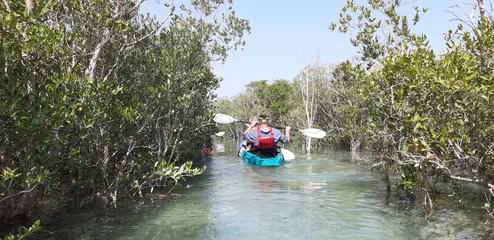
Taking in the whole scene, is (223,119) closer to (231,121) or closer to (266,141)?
(231,121)

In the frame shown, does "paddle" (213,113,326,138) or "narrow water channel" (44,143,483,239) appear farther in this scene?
"paddle" (213,113,326,138)

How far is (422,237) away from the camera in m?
6.12

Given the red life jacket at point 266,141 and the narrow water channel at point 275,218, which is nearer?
the narrow water channel at point 275,218

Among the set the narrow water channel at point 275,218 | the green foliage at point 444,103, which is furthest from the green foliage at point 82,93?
the green foliage at point 444,103

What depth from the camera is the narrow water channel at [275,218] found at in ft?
20.9

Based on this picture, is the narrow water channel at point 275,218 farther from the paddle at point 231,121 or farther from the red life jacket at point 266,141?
the paddle at point 231,121

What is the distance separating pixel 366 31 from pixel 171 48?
4479mm

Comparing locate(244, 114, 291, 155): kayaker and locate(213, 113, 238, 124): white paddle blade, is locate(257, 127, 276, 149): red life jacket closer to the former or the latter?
locate(244, 114, 291, 155): kayaker

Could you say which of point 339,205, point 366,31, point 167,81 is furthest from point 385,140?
point 167,81

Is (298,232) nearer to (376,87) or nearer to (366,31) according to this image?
(376,87)

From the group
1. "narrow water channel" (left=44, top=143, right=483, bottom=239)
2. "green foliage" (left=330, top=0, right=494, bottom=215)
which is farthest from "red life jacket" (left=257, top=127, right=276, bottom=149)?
"green foliage" (left=330, top=0, right=494, bottom=215)

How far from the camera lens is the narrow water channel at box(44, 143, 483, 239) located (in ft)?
20.9

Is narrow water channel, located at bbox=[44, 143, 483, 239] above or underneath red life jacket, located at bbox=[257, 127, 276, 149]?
underneath

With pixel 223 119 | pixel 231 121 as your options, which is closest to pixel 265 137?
pixel 231 121
